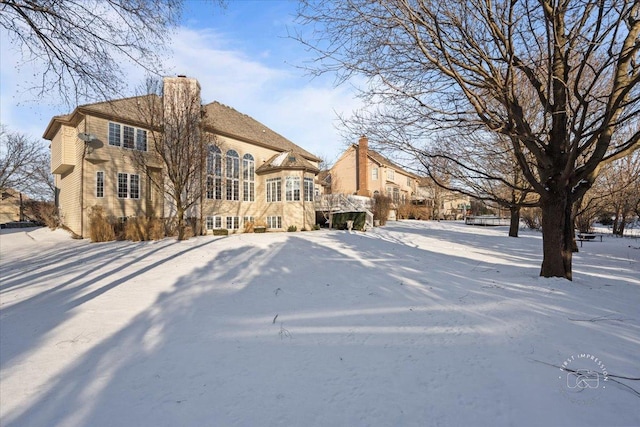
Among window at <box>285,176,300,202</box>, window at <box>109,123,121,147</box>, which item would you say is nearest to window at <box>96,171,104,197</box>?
window at <box>109,123,121,147</box>

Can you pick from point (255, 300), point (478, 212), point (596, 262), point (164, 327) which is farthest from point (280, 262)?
point (478, 212)

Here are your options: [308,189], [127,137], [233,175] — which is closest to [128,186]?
[127,137]

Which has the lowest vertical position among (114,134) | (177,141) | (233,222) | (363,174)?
(233,222)

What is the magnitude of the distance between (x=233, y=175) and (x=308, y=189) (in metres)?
5.70

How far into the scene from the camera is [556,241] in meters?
6.60

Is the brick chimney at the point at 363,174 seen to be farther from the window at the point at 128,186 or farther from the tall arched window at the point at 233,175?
the window at the point at 128,186

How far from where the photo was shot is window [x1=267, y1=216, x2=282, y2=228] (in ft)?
75.0

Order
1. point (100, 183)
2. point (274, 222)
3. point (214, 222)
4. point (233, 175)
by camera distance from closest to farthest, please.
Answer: point (100, 183) → point (214, 222) → point (233, 175) → point (274, 222)

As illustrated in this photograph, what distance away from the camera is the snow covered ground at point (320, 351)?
7.96 feet

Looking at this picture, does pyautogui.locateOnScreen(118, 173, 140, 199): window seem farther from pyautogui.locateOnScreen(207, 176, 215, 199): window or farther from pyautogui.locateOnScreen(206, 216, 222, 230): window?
pyautogui.locateOnScreen(206, 216, 222, 230): window

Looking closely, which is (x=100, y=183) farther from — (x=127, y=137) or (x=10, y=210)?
(x=10, y=210)

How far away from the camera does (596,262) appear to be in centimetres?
984

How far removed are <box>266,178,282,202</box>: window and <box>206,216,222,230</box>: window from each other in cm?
429

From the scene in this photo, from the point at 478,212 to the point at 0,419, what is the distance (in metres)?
55.7
